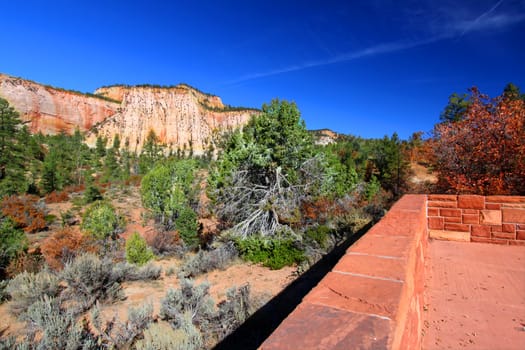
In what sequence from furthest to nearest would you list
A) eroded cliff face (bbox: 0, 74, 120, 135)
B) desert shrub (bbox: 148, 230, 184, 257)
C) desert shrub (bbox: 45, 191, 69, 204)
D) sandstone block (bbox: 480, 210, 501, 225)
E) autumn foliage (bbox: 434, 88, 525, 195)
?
eroded cliff face (bbox: 0, 74, 120, 135), desert shrub (bbox: 45, 191, 69, 204), desert shrub (bbox: 148, 230, 184, 257), autumn foliage (bbox: 434, 88, 525, 195), sandstone block (bbox: 480, 210, 501, 225)

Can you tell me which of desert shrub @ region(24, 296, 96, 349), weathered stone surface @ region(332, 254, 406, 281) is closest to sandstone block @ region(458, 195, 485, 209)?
weathered stone surface @ region(332, 254, 406, 281)

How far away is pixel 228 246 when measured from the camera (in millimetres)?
10953

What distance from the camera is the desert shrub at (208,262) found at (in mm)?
9242

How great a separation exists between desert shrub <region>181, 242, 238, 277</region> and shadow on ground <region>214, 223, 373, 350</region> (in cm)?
341

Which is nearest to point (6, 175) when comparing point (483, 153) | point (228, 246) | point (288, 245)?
point (228, 246)

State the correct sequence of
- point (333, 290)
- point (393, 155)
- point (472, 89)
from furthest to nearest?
1. point (393, 155)
2. point (472, 89)
3. point (333, 290)

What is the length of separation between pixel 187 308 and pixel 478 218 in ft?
16.7

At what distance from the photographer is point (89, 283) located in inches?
242

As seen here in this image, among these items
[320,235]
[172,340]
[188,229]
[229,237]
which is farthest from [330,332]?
[188,229]

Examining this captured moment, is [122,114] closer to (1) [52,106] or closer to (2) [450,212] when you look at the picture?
(1) [52,106]

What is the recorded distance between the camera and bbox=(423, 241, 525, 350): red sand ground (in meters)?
1.52

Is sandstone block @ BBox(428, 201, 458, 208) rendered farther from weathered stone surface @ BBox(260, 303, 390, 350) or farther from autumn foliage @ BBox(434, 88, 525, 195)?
autumn foliage @ BBox(434, 88, 525, 195)

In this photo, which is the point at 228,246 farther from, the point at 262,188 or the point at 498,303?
the point at 498,303

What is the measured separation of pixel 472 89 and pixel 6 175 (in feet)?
126
